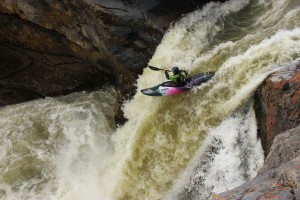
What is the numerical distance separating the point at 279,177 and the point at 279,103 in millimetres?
2219

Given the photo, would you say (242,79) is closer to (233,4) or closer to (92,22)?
(233,4)

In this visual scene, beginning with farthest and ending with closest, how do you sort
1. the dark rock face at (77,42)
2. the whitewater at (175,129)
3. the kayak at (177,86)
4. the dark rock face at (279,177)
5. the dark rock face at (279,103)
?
the dark rock face at (77,42)
the kayak at (177,86)
the whitewater at (175,129)
the dark rock face at (279,103)
the dark rock face at (279,177)

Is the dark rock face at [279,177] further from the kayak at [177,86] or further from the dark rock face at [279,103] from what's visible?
the kayak at [177,86]

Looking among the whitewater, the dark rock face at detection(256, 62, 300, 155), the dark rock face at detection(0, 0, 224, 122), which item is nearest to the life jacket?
the whitewater

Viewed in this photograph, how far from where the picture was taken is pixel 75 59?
1076 centimetres

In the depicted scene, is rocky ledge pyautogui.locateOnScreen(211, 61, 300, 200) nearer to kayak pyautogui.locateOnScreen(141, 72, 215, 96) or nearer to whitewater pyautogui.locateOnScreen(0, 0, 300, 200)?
whitewater pyautogui.locateOnScreen(0, 0, 300, 200)

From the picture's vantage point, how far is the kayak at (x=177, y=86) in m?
7.32

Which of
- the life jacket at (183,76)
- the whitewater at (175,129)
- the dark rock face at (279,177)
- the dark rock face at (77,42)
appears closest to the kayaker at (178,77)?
the life jacket at (183,76)

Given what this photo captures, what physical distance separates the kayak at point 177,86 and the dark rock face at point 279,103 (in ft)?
5.57

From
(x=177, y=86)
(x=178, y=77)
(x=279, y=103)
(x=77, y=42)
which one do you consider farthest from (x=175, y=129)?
(x=77, y=42)

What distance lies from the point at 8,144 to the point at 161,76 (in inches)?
186

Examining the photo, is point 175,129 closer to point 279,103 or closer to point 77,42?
point 279,103

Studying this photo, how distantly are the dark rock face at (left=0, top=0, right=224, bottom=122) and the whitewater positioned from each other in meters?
0.45

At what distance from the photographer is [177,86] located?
7535 millimetres
